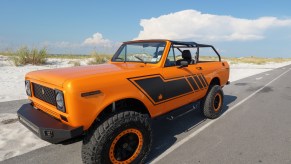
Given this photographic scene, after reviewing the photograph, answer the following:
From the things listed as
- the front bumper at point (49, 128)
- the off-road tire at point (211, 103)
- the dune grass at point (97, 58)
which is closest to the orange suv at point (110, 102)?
the front bumper at point (49, 128)

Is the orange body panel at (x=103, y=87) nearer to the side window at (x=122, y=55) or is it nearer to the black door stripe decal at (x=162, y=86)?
the black door stripe decal at (x=162, y=86)

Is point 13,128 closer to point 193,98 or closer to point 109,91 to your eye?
point 109,91

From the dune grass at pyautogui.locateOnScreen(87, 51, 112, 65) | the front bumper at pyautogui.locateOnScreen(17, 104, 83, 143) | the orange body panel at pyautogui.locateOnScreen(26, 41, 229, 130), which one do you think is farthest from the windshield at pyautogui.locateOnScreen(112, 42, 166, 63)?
the dune grass at pyautogui.locateOnScreen(87, 51, 112, 65)

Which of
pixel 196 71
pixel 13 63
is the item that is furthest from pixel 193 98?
pixel 13 63

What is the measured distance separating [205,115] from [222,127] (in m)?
0.59

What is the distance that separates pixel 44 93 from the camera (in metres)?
3.44

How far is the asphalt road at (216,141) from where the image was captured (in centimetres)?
368

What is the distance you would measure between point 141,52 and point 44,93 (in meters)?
2.14

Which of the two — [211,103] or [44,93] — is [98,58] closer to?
[211,103]

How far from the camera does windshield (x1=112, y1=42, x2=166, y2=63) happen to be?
4.42 metres

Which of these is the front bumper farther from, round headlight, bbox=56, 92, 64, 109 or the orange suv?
round headlight, bbox=56, 92, 64, 109

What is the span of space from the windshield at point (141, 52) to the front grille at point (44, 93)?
71.2 inches

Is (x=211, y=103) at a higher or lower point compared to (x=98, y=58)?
lower

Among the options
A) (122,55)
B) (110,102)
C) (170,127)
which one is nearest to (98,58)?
(122,55)
